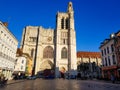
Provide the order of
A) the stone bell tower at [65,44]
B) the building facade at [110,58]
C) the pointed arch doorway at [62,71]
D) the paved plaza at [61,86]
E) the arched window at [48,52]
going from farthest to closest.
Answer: the arched window at [48,52] → the pointed arch doorway at [62,71] → the stone bell tower at [65,44] → the building facade at [110,58] → the paved plaza at [61,86]

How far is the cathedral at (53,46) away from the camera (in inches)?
1785

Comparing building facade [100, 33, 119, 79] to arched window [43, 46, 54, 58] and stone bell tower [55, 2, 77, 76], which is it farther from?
arched window [43, 46, 54, 58]

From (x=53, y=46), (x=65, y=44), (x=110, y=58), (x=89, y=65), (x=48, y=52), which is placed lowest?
(x=89, y=65)

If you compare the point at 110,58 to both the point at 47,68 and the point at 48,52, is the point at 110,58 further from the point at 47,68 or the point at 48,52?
the point at 48,52

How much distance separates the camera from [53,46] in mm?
49188

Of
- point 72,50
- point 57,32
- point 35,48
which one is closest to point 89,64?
point 72,50

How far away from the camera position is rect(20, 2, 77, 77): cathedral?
149ft

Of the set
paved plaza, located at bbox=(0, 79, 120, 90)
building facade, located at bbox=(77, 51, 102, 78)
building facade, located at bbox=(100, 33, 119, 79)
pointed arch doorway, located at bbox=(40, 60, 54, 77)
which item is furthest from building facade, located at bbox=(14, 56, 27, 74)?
building facade, located at bbox=(77, 51, 102, 78)

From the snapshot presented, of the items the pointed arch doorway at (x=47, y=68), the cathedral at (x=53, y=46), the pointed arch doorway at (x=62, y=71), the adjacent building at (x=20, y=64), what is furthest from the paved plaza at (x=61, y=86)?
the pointed arch doorway at (x=62, y=71)

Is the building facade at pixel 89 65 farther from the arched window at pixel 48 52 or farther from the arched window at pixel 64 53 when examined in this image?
the arched window at pixel 48 52

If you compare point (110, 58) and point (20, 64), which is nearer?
point (110, 58)

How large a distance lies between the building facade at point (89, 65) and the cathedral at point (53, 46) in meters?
14.6

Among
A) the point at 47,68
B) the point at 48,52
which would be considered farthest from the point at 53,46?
the point at 47,68

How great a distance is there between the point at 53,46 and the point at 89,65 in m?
22.8
